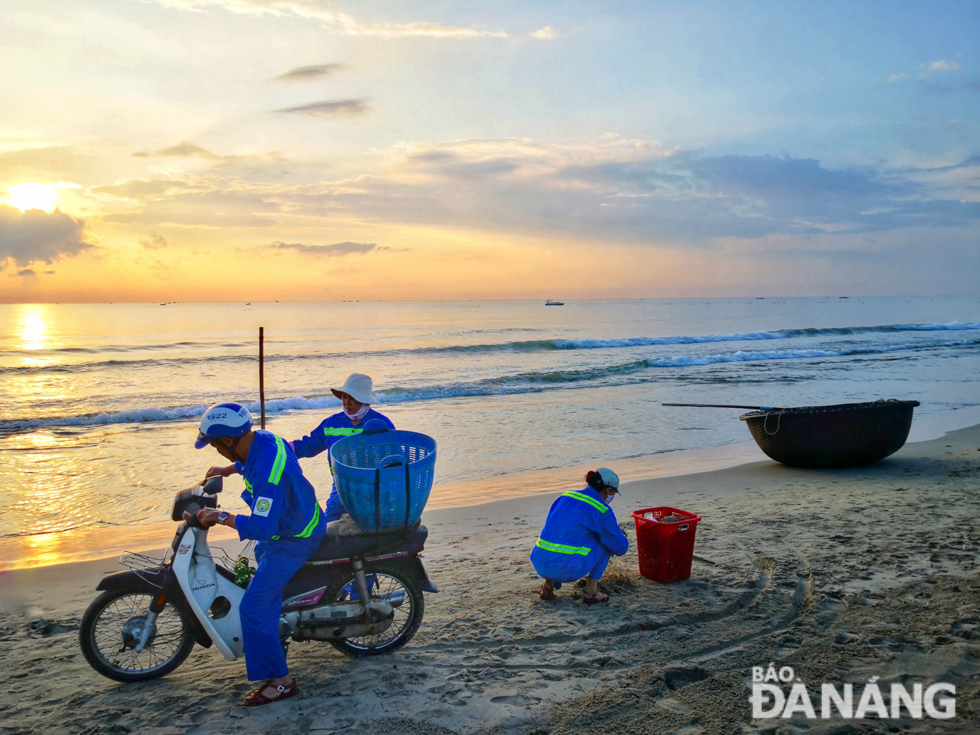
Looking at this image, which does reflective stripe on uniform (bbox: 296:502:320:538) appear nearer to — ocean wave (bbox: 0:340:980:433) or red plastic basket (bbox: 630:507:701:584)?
red plastic basket (bbox: 630:507:701:584)

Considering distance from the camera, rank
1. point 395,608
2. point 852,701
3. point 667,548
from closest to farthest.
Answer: point 852,701, point 395,608, point 667,548

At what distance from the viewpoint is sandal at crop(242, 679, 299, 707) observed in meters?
3.75

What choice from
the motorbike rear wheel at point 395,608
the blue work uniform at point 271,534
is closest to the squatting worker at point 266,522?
the blue work uniform at point 271,534

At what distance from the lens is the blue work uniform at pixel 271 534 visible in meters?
3.63

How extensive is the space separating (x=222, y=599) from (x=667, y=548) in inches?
131

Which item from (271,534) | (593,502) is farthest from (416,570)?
(593,502)

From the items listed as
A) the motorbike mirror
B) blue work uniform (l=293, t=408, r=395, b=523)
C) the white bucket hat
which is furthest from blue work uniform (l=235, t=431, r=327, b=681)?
the white bucket hat

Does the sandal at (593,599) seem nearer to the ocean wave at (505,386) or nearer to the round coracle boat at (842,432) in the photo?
the round coracle boat at (842,432)

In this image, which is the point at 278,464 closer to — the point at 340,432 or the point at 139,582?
the point at 340,432

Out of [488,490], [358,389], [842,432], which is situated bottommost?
[488,490]

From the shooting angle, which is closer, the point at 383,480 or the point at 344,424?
the point at 383,480

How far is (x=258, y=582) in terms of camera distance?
3818mm

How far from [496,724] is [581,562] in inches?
65.0

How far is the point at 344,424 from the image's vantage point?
4.78 m
